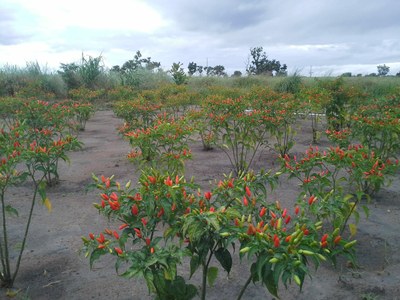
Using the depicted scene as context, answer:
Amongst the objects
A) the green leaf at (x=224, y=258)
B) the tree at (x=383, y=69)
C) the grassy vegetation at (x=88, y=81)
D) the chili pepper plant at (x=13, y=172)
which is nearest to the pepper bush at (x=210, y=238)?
the green leaf at (x=224, y=258)

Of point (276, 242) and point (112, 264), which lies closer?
point (276, 242)

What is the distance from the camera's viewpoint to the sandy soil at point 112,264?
2.48 meters

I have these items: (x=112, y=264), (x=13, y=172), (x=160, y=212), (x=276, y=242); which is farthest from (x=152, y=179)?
(x=112, y=264)

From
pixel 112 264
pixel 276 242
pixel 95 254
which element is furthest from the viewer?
pixel 112 264

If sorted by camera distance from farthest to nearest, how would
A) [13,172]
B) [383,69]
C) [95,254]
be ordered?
1. [383,69]
2. [13,172]
3. [95,254]

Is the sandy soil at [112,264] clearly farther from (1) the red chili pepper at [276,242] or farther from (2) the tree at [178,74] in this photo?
(2) the tree at [178,74]

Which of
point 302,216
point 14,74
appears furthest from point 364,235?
point 14,74

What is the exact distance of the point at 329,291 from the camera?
2.48m

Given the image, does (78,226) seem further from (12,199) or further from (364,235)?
(364,235)

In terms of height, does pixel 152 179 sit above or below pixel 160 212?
above

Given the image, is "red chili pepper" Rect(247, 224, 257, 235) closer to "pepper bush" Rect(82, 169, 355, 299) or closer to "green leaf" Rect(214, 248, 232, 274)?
"pepper bush" Rect(82, 169, 355, 299)

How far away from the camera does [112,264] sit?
2.84 meters

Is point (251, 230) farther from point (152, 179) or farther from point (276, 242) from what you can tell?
point (152, 179)

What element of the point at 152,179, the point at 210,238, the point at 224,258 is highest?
the point at 152,179
